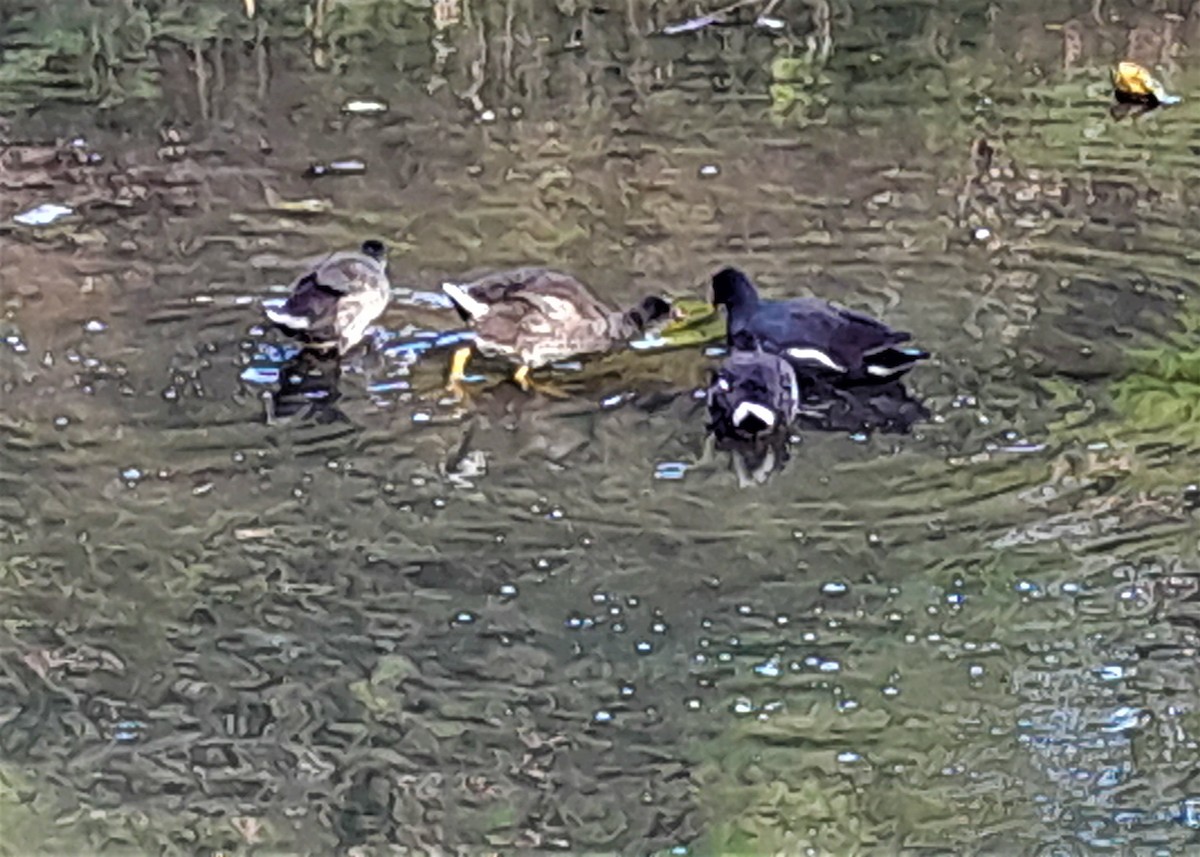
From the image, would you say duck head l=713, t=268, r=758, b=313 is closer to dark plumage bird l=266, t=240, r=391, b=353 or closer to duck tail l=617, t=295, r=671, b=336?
duck tail l=617, t=295, r=671, b=336

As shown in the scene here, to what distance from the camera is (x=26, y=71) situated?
398 inches

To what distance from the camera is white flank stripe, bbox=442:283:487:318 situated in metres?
6.61

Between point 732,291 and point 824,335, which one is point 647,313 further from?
point 824,335

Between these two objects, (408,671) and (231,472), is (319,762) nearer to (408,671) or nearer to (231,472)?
(408,671)

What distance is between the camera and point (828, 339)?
6.48 meters

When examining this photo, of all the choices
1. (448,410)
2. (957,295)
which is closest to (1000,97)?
(957,295)

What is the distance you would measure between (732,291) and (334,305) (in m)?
1.40

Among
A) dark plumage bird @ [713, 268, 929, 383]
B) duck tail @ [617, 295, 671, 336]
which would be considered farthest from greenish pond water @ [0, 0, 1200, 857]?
dark plumage bird @ [713, 268, 929, 383]

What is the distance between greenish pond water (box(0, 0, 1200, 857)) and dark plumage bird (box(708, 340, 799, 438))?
105 millimetres

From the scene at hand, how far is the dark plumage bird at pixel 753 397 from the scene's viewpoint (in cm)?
604

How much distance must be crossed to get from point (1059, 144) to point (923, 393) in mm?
2853

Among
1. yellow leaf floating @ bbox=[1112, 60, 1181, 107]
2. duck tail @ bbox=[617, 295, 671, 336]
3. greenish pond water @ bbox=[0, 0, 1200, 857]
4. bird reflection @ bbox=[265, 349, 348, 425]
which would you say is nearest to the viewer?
greenish pond water @ bbox=[0, 0, 1200, 857]

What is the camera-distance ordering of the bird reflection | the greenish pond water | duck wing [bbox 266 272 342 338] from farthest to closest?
1. duck wing [bbox 266 272 342 338]
2. the bird reflection
3. the greenish pond water

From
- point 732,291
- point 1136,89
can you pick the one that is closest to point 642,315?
point 732,291
